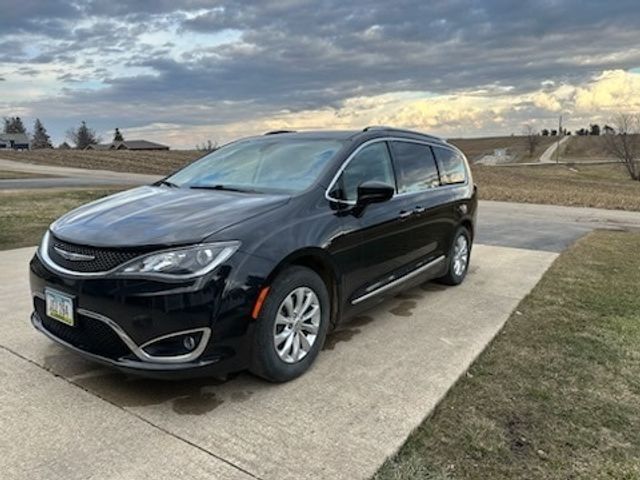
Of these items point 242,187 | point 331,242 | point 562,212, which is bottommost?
point 562,212

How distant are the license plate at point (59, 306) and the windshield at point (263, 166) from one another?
1.37 metres

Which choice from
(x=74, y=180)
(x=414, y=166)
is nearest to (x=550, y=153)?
(x=74, y=180)

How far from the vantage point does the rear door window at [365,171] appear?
3.91 m

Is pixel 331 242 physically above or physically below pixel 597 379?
above

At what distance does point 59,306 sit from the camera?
316cm

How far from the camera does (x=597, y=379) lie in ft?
11.7

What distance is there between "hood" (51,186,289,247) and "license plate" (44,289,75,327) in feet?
→ 1.08

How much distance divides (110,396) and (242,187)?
1.67 meters

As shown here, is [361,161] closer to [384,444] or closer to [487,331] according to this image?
[487,331]

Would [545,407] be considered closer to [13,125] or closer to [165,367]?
[165,367]

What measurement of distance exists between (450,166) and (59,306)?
4.15 m

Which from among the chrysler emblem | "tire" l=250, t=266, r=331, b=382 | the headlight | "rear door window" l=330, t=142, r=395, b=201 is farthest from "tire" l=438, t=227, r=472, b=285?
the chrysler emblem

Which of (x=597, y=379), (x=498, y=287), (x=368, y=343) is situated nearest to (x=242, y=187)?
(x=368, y=343)

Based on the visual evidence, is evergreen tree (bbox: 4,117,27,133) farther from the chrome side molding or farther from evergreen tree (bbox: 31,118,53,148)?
the chrome side molding
